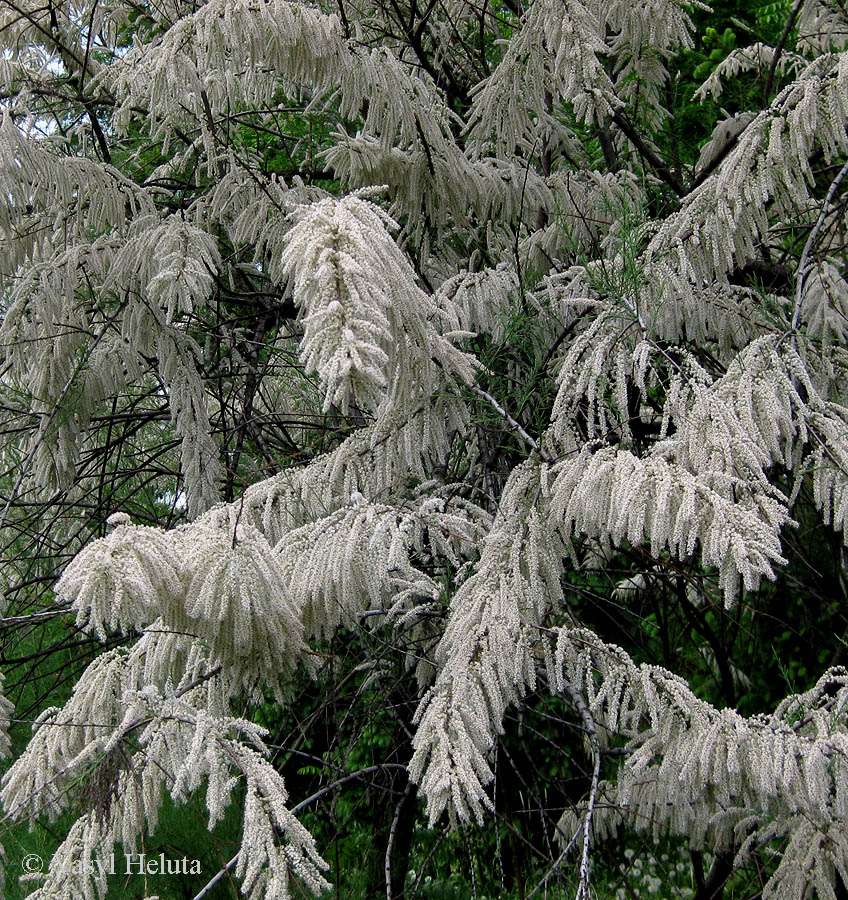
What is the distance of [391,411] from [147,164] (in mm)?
3247

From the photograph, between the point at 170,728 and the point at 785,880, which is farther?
the point at 785,880

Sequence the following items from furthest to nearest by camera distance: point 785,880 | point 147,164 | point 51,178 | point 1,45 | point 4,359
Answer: point 147,164 < point 1,45 < point 4,359 < point 51,178 < point 785,880

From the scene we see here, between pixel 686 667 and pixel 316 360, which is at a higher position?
pixel 316 360

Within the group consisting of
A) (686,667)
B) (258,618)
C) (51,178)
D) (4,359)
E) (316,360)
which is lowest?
(686,667)

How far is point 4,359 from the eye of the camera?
150 inches

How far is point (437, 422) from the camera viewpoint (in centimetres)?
261

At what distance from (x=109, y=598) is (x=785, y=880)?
1.63 m

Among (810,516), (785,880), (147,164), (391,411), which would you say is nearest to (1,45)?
(147,164)

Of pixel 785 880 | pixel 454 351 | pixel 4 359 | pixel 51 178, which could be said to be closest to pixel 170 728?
pixel 454 351

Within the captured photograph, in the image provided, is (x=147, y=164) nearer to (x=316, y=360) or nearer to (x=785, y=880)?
(x=316, y=360)

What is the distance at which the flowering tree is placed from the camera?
2.10m

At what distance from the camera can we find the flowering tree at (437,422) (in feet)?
6.88

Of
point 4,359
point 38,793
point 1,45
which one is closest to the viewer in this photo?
point 38,793

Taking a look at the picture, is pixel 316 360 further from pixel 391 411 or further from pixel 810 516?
pixel 810 516
